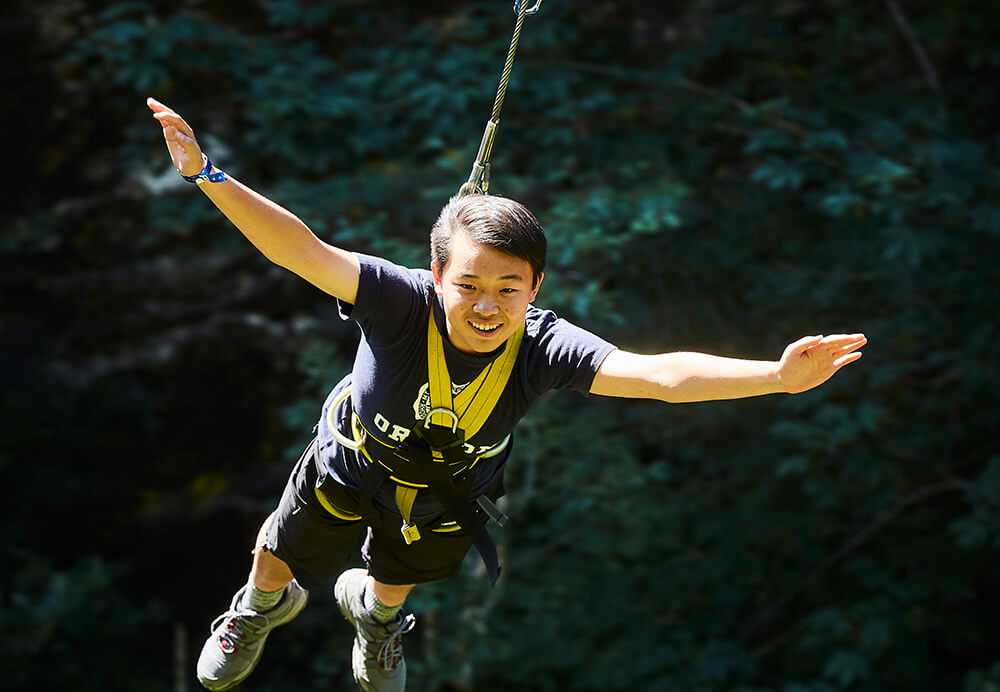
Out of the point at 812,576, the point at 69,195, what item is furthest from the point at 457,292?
the point at 69,195

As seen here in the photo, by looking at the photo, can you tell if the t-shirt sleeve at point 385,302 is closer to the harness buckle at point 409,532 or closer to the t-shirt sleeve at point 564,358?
the t-shirt sleeve at point 564,358

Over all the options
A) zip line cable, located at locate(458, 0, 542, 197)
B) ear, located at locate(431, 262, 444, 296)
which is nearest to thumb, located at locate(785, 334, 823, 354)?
ear, located at locate(431, 262, 444, 296)

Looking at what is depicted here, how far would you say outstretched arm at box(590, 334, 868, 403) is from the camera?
5.69ft

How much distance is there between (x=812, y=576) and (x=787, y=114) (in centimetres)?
238

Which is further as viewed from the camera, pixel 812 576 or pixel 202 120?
pixel 812 576

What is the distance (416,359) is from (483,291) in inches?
8.1

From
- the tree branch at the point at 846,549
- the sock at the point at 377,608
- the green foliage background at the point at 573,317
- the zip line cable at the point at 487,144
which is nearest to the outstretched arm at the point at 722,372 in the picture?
the zip line cable at the point at 487,144

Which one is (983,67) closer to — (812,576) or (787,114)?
(787,114)

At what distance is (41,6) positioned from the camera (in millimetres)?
6219

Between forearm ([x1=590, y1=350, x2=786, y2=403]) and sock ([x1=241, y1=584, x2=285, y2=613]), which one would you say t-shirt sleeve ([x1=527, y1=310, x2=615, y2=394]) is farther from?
sock ([x1=241, y1=584, x2=285, y2=613])

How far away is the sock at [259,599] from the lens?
2473 mm

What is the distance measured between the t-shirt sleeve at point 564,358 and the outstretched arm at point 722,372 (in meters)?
0.02

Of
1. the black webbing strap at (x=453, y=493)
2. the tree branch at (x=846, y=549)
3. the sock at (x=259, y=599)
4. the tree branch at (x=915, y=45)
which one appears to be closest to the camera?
the black webbing strap at (x=453, y=493)

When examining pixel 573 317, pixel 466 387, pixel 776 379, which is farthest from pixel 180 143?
pixel 573 317
